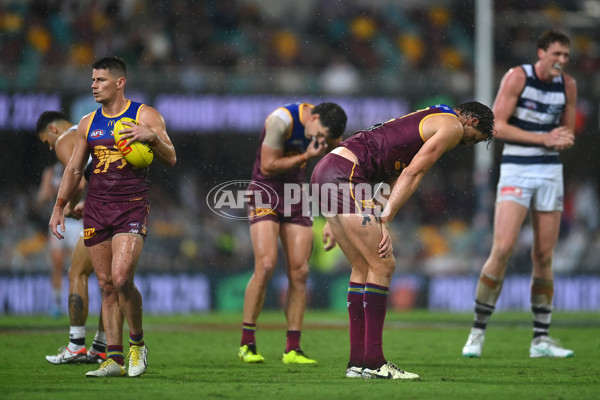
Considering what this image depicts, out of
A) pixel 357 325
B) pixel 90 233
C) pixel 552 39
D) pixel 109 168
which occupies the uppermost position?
pixel 552 39

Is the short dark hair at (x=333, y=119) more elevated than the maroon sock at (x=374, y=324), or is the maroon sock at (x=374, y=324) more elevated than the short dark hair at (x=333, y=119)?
the short dark hair at (x=333, y=119)

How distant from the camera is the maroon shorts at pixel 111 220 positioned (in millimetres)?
6840

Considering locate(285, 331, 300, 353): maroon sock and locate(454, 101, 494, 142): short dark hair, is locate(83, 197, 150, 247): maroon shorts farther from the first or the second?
locate(454, 101, 494, 142): short dark hair

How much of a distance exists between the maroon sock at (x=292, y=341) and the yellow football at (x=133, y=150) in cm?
220

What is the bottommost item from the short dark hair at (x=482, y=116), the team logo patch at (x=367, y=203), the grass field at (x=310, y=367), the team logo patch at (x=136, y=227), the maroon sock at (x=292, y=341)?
the grass field at (x=310, y=367)

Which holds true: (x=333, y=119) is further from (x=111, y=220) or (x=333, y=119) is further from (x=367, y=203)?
(x=111, y=220)

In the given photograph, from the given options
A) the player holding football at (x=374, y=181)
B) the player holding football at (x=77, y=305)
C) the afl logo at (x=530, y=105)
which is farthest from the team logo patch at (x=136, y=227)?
the afl logo at (x=530, y=105)

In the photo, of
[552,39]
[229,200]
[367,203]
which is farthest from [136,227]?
[229,200]

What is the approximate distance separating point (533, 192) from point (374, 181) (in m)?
2.29

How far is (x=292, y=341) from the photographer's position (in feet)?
26.8

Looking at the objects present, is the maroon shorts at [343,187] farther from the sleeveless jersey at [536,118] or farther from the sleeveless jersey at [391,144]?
the sleeveless jersey at [536,118]

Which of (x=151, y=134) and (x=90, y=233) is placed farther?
(x=90, y=233)

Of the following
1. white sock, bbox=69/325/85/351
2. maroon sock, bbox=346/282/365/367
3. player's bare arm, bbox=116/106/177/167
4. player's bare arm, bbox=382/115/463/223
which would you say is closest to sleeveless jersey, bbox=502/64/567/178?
player's bare arm, bbox=382/115/463/223

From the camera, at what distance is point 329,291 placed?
16.6 meters
